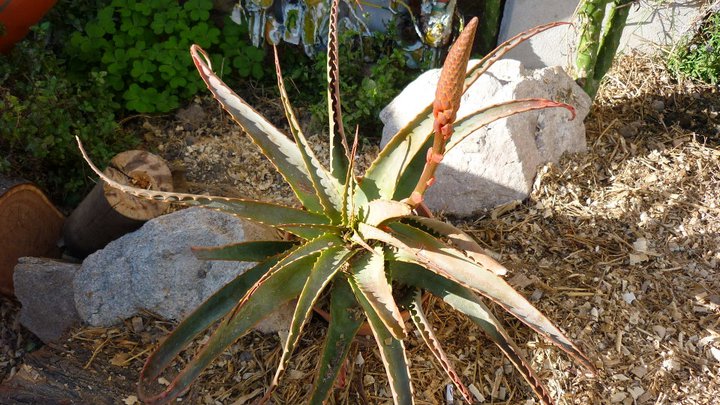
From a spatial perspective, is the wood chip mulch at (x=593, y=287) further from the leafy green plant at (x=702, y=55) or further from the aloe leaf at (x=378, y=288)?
the aloe leaf at (x=378, y=288)

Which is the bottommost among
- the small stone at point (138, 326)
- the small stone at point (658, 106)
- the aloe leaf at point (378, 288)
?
the small stone at point (138, 326)

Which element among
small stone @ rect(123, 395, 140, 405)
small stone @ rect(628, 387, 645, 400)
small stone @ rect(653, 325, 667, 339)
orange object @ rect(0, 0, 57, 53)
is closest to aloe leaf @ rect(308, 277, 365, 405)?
small stone @ rect(123, 395, 140, 405)

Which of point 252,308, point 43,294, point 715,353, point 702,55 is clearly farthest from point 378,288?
point 702,55

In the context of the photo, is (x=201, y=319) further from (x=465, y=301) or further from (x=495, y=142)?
(x=495, y=142)

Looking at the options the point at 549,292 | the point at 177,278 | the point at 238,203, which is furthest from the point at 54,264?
the point at 549,292

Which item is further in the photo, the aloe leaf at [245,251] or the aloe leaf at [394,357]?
the aloe leaf at [245,251]

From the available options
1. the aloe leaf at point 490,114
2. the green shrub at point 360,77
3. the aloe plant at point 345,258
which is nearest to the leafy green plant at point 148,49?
the green shrub at point 360,77

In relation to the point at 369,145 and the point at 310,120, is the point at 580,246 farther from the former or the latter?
the point at 310,120
